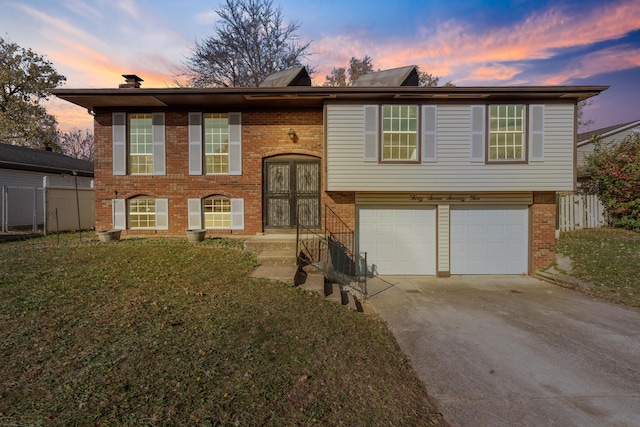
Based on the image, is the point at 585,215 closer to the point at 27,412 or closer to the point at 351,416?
the point at 351,416

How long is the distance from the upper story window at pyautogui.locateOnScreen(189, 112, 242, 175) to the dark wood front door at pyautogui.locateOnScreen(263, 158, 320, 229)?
115cm

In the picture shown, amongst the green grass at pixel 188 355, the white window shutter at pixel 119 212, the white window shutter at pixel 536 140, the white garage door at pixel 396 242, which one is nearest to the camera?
the green grass at pixel 188 355

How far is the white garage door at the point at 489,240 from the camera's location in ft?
29.2

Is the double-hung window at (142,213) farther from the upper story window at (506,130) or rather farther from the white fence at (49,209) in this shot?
the upper story window at (506,130)

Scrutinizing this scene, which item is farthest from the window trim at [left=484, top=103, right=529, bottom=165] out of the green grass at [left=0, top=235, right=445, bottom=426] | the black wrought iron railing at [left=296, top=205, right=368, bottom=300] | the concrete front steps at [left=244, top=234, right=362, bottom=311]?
the green grass at [left=0, top=235, right=445, bottom=426]

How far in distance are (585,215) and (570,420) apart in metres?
12.5

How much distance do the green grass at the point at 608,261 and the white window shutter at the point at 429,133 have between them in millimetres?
4915

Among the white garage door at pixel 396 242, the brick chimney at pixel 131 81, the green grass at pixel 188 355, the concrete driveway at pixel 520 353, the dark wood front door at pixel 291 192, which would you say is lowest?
the concrete driveway at pixel 520 353

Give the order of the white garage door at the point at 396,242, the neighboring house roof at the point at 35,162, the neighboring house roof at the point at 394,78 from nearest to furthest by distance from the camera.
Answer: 1. the white garage door at the point at 396,242
2. the neighboring house roof at the point at 394,78
3. the neighboring house roof at the point at 35,162

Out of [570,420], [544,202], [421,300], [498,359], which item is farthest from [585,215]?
[570,420]

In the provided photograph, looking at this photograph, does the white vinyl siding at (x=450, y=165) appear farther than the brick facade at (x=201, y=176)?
No

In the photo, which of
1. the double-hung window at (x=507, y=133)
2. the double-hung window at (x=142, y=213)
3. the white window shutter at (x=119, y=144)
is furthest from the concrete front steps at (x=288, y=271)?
the double-hung window at (x=507, y=133)

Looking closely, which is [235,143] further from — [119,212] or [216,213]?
[119,212]

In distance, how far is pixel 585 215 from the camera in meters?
12.1
